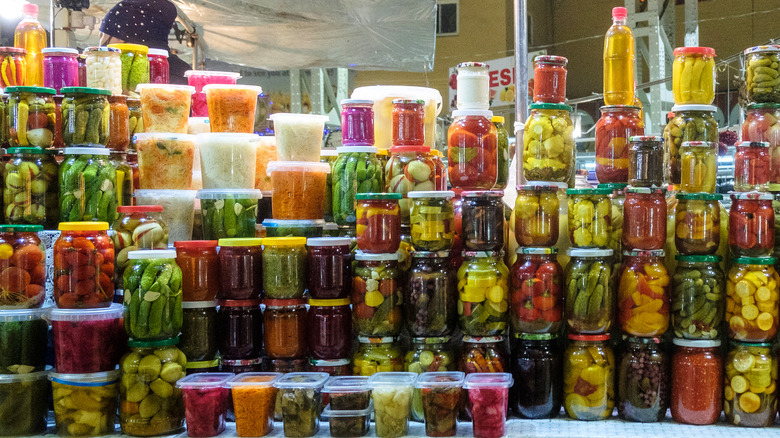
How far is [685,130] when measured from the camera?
7.18ft

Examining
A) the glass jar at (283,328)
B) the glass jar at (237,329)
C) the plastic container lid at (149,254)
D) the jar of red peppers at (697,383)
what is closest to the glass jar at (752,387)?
the jar of red peppers at (697,383)

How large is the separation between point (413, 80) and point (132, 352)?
16.9 ft

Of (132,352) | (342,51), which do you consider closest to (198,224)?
(132,352)

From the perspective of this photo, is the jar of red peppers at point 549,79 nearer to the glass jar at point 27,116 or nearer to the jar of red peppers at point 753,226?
the jar of red peppers at point 753,226

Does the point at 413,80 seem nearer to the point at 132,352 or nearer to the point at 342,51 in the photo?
the point at 342,51

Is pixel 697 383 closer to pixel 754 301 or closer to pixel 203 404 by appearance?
pixel 754 301

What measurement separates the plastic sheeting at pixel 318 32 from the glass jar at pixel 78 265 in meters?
2.43

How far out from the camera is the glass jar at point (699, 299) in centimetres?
207

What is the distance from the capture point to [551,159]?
7.16ft

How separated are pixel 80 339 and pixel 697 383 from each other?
1745 millimetres

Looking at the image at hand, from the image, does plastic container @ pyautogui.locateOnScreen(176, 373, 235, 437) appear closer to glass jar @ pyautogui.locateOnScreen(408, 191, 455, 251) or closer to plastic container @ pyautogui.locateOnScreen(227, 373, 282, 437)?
plastic container @ pyautogui.locateOnScreen(227, 373, 282, 437)

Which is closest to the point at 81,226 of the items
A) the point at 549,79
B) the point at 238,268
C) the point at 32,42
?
the point at 238,268

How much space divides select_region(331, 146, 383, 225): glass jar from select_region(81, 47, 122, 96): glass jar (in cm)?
79

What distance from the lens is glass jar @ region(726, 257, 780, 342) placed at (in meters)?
2.04
